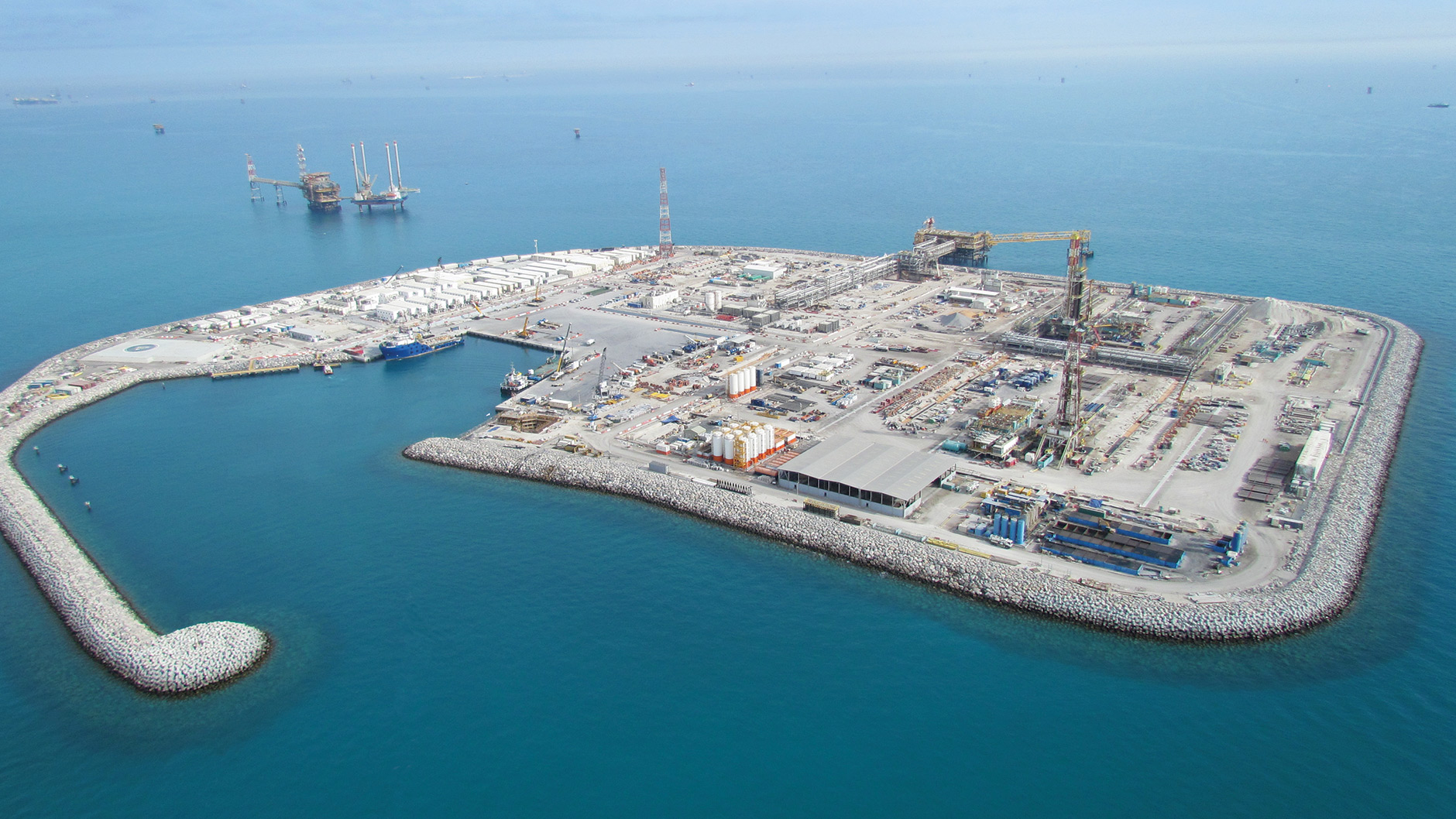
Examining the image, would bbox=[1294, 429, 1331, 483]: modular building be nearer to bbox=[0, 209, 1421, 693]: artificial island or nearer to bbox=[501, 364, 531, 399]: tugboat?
bbox=[0, 209, 1421, 693]: artificial island

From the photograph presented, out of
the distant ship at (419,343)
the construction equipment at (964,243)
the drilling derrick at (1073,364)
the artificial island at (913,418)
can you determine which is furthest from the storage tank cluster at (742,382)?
the construction equipment at (964,243)

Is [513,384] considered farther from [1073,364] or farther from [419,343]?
[1073,364]

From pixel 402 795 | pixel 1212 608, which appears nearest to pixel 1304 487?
pixel 1212 608

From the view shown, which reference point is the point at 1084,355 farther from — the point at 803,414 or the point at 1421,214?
the point at 1421,214

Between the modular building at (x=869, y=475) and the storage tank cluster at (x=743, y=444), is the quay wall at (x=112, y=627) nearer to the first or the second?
the storage tank cluster at (x=743, y=444)

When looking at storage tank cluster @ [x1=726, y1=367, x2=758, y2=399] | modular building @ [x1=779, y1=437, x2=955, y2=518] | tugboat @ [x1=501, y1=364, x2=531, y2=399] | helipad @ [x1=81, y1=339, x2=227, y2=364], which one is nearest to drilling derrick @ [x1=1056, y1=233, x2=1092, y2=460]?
modular building @ [x1=779, y1=437, x2=955, y2=518]
